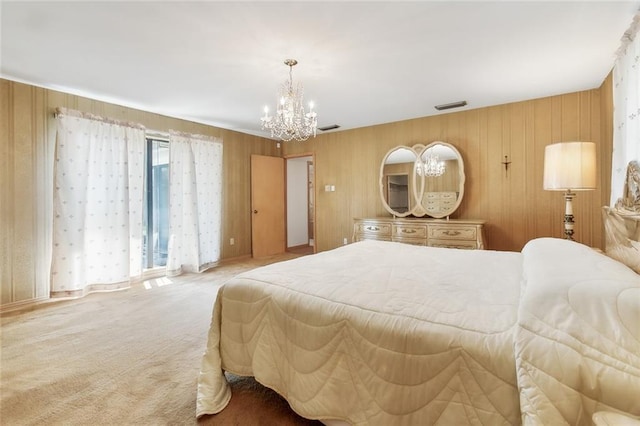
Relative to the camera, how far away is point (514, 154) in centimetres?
380

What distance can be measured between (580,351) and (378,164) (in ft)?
14.0

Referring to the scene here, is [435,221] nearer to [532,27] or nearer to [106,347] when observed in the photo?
[532,27]

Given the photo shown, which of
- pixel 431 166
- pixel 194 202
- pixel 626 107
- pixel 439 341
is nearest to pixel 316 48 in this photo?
pixel 439 341

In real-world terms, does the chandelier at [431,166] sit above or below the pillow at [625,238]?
above

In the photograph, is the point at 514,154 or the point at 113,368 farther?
the point at 514,154

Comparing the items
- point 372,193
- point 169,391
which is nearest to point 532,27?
point 372,193

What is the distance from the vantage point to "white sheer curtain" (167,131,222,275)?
4422 mm

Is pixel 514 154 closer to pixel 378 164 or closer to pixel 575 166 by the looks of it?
pixel 575 166

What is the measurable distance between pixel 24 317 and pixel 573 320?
4190 mm

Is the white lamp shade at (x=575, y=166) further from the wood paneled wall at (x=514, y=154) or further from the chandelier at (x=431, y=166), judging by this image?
the chandelier at (x=431, y=166)

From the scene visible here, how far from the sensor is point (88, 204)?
3.56 m

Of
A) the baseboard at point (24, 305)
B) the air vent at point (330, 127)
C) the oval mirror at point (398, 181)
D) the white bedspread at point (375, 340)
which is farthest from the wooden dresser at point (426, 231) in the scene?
the baseboard at point (24, 305)

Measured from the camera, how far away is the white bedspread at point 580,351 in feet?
2.62

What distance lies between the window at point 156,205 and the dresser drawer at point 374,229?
9.84 ft
